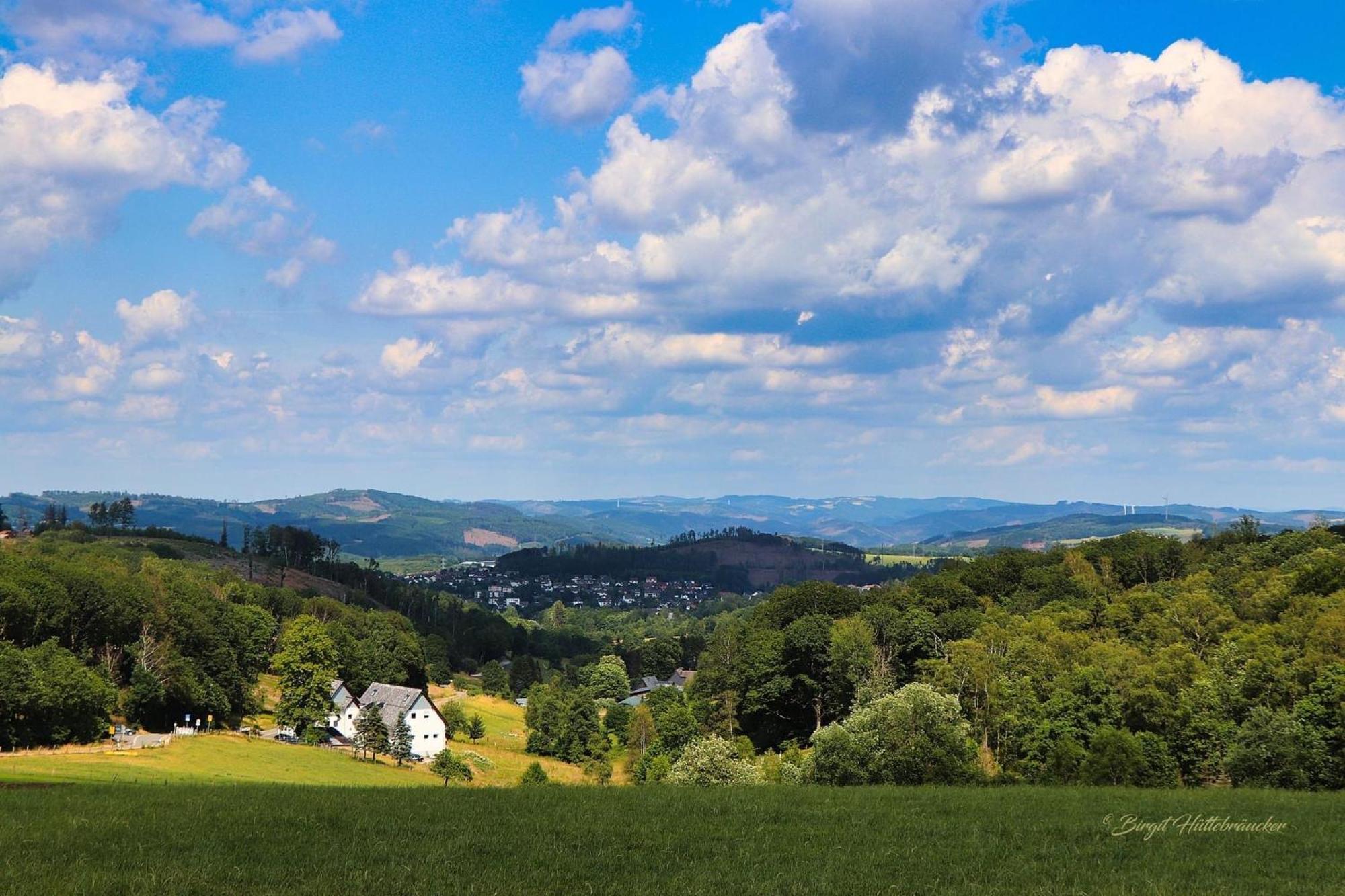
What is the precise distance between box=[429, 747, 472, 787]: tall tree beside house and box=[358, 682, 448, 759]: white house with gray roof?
21.5 m

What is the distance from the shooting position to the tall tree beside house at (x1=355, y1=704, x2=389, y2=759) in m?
80.1

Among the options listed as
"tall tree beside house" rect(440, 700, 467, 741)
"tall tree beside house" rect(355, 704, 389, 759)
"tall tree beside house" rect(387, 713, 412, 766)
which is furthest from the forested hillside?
"tall tree beside house" rect(355, 704, 389, 759)

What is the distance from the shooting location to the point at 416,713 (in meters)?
101

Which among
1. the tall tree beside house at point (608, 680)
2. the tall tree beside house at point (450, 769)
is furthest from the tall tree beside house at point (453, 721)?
the tall tree beside house at point (608, 680)

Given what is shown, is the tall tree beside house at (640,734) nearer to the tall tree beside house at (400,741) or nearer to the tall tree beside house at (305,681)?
the tall tree beside house at (400,741)

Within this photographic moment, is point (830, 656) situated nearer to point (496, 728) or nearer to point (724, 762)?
point (724, 762)

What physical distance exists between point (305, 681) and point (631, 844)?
7293cm

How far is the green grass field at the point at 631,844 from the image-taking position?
68.9ft

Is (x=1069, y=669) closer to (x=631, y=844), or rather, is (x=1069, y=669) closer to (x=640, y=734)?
(x=640, y=734)

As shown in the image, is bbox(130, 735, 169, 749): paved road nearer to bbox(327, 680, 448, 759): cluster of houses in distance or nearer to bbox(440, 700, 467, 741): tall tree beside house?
bbox(327, 680, 448, 759): cluster of houses in distance

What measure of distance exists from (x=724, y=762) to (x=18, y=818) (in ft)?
138

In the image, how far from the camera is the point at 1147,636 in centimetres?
8525

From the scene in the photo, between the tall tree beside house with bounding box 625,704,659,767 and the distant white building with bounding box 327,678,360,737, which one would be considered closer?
the tall tree beside house with bounding box 625,704,659,767

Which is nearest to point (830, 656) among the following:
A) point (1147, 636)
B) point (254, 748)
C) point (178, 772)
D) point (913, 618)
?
point (913, 618)
